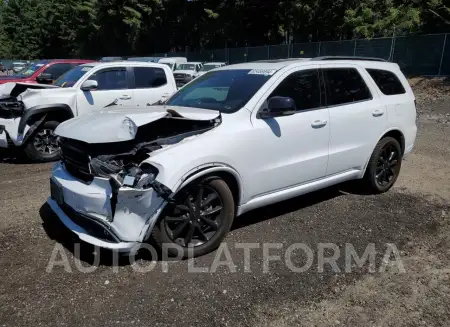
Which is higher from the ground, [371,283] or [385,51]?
[385,51]

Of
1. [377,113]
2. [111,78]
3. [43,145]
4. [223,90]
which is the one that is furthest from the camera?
[111,78]

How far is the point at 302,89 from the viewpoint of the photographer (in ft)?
14.5

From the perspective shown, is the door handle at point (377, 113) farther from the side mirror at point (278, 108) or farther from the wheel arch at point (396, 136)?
the side mirror at point (278, 108)

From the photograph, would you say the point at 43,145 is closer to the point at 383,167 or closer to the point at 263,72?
the point at 263,72

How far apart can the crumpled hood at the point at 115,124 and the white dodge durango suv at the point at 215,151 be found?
0.01 metres

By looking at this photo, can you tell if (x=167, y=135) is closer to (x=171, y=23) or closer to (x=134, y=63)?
(x=134, y=63)

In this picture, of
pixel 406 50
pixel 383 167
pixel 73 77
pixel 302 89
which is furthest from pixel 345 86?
pixel 406 50

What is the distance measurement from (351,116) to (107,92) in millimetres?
5174

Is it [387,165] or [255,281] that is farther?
[387,165]

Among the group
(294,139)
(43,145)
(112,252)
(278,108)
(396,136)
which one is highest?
(278,108)

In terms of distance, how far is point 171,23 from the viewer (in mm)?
50969

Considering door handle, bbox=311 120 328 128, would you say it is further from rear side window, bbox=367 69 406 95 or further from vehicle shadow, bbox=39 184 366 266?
rear side window, bbox=367 69 406 95

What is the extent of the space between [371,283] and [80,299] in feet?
7.71

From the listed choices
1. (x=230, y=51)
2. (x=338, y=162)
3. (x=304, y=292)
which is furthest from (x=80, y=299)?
(x=230, y=51)
